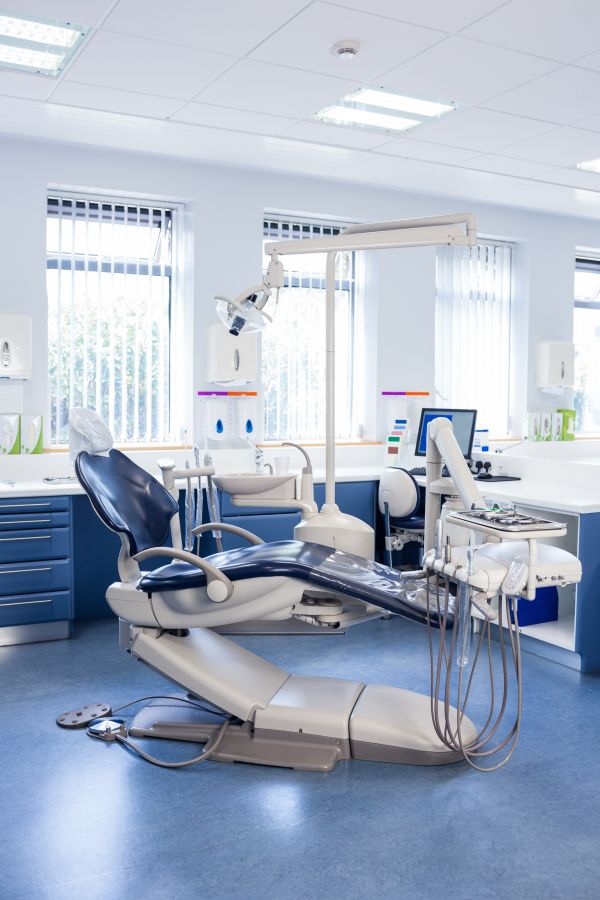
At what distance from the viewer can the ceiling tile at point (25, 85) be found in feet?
12.0

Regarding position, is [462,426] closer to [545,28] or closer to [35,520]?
[545,28]

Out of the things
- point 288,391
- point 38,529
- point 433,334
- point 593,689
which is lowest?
point 593,689

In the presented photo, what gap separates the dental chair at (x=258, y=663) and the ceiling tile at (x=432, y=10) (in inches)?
76.9

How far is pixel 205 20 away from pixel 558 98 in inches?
69.7

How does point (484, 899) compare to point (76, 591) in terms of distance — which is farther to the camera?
point (76, 591)

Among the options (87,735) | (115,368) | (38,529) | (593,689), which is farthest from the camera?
(115,368)

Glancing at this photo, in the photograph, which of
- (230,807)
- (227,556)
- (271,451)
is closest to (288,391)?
(271,451)

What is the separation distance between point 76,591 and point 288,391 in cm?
194

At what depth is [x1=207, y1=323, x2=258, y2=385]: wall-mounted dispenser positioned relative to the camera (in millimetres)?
5016

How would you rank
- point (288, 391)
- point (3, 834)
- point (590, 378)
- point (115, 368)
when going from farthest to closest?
point (590, 378) < point (288, 391) < point (115, 368) < point (3, 834)

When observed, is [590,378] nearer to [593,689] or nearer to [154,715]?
[593,689]

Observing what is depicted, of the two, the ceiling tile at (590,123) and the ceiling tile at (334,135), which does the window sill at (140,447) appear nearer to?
the ceiling tile at (334,135)

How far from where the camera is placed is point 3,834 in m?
2.29

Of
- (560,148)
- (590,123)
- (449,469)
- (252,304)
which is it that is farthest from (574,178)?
(449,469)
